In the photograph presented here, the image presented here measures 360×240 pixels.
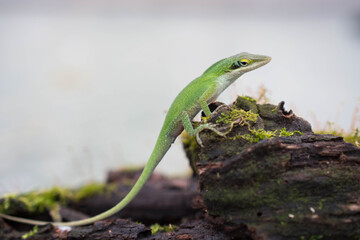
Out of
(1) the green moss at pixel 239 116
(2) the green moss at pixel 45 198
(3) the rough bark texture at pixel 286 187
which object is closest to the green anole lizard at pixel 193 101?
(1) the green moss at pixel 239 116

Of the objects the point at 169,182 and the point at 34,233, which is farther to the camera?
the point at 169,182

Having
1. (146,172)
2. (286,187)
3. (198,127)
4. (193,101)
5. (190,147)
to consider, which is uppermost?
(193,101)

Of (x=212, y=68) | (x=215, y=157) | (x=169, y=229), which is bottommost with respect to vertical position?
(x=169, y=229)

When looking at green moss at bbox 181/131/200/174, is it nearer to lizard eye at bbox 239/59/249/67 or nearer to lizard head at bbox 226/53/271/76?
lizard head at bbox 226/53/271/76

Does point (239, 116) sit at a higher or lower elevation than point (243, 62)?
lower

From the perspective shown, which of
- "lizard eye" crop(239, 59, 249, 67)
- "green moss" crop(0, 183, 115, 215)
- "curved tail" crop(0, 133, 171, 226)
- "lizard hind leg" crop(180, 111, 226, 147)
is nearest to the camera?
"lizard hind leg" crop(180, 111, 226, 147)

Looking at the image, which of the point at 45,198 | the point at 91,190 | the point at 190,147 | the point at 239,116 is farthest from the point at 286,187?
the point at 91,190

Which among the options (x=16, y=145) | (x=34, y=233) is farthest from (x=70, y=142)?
(x=34, y=233)

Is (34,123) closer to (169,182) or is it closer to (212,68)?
(169,182)

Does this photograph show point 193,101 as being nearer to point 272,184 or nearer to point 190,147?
point 190,147

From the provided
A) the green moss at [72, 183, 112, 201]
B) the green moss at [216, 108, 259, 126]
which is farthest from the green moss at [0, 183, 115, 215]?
the green moss at [216, 108, 259, 126]

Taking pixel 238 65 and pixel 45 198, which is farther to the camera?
pixel 45 198
